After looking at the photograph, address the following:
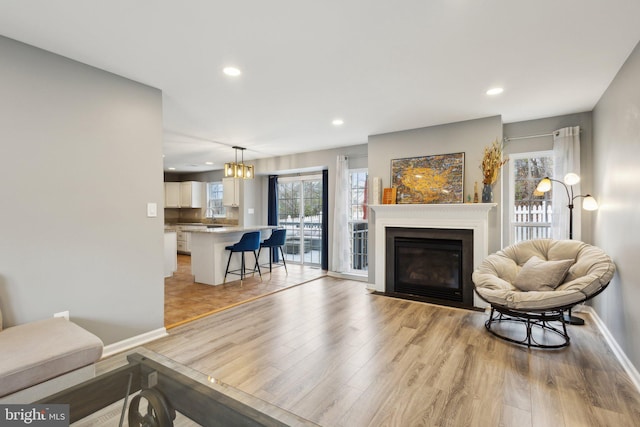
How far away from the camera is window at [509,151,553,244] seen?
4.01m

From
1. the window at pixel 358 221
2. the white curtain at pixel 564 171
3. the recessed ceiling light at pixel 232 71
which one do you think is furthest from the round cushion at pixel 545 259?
the recessed ceiling light at pixel 232 71

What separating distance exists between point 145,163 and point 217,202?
590 centimetres

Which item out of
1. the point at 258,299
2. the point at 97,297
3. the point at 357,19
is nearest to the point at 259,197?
the point at 258,299

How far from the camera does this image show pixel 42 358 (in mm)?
1684

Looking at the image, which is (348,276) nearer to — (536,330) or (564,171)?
(536,330)

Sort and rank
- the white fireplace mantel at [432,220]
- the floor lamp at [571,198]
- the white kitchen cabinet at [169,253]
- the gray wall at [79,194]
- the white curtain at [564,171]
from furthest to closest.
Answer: the white kitchen cabinet at [169,253], the white fireplace mantel at [432,220], the white curtain at [564,171], the floor lamp at [571,198], the gray wall at [79,194]

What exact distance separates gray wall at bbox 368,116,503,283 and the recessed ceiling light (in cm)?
264

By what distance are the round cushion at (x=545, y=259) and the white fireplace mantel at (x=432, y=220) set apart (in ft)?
1.13

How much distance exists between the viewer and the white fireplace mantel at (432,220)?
3.80 metres

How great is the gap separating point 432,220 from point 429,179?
0.60m

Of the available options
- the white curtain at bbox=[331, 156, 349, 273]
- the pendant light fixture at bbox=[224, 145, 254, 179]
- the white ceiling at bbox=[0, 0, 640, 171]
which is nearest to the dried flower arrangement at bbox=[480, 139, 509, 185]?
the white ceiling at bbox=[0, 0, 640, 171]

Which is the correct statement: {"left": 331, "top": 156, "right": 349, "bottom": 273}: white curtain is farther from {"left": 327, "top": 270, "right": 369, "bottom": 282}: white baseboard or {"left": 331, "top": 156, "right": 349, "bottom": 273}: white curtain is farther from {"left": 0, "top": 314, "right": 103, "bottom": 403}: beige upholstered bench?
{"left": 0, "top": 314, "right": 103, "bottom": 403}: beige upholstered bench

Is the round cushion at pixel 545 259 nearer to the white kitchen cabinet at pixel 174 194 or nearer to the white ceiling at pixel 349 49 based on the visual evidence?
the white ceiling at pixel 349 49

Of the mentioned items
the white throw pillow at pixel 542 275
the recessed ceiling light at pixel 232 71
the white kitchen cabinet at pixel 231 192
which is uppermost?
the recessed ceiling light at pixel 232 71
